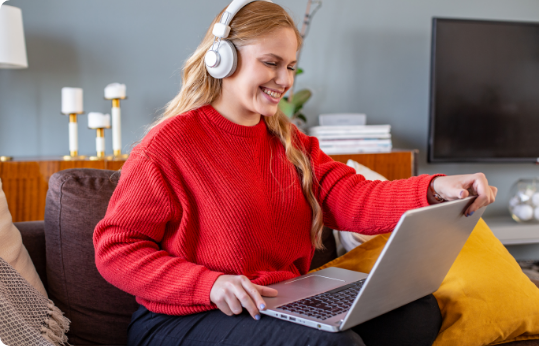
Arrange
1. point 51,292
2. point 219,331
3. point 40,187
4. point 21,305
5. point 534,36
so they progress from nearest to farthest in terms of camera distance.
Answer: point 219,331, point 21,305, point 51,292, point 40,187, point 534,36

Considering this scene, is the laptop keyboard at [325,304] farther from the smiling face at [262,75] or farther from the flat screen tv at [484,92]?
the flat screen tv at [484,92]

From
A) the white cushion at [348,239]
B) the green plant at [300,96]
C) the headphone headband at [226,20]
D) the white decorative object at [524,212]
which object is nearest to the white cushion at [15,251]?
the headphone headband at [226,20]

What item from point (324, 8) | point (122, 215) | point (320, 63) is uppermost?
point (324, 8)

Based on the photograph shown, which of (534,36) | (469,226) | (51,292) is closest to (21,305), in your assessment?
(51,292)

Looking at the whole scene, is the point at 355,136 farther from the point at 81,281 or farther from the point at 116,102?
the point at 81,281

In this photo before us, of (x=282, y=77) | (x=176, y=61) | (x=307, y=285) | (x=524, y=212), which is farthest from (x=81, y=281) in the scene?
(x=524, y=212)

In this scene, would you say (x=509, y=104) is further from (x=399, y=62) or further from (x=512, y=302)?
(x=512, y=302)

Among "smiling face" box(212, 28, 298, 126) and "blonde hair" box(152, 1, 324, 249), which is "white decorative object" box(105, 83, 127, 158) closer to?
"blonde hair" box(152, 1, 324, 249)

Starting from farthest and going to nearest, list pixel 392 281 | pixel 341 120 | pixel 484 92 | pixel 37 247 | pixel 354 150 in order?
pixel 484 92 → pixel 341 120 → pixel 354 150 → pixel 37 247 → pixel 392 281

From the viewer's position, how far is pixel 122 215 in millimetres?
906

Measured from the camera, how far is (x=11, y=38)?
5.70 ft

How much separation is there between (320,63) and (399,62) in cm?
46

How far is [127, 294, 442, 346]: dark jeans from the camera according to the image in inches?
30.0

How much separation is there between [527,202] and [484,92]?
0.63 metres
